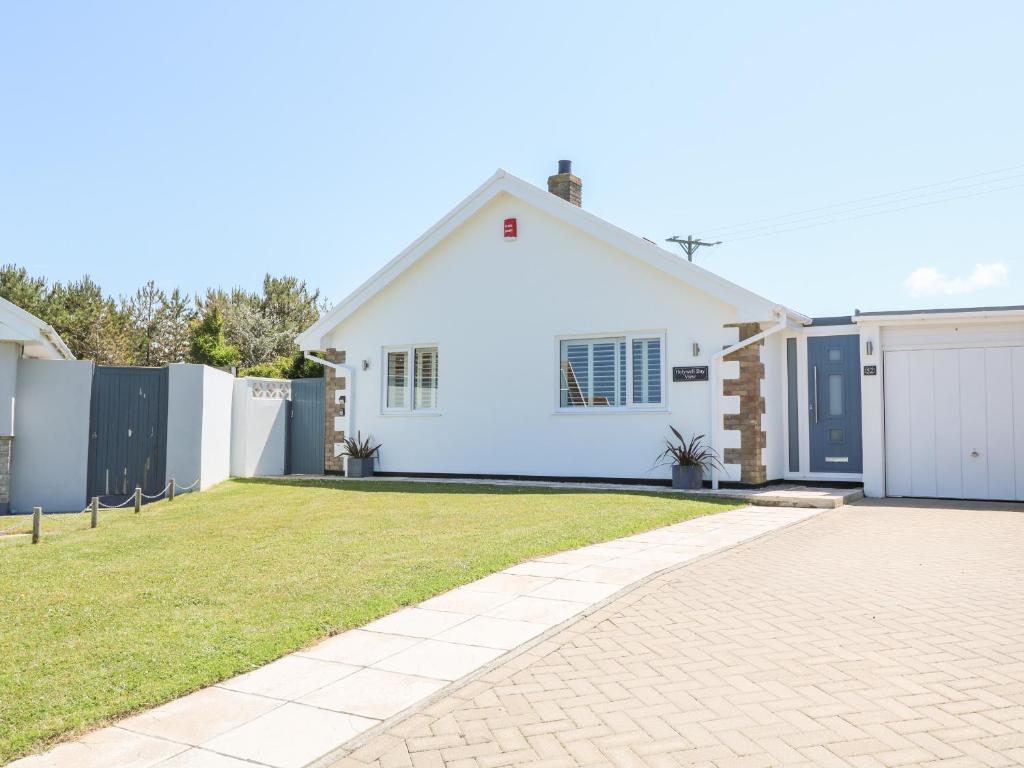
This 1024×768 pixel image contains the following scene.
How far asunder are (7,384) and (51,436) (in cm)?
108

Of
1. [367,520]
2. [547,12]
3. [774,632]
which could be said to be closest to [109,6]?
[547,12]

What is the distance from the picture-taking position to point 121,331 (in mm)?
44594

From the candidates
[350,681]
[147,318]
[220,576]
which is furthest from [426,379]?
[147,318]

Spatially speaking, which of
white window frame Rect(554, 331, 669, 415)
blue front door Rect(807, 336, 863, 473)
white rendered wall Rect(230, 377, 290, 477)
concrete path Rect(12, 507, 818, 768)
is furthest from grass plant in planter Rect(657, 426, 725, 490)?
white rendered wall Rect(230, 377, 290, 477)

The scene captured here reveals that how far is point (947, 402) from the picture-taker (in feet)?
41.1

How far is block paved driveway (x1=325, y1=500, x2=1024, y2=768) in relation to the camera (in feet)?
→ 11.2

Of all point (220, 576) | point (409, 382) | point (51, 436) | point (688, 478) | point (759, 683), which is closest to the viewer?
point (759, 683)

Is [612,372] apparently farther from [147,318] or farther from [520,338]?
[147,318]

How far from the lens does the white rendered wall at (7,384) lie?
1313 cm

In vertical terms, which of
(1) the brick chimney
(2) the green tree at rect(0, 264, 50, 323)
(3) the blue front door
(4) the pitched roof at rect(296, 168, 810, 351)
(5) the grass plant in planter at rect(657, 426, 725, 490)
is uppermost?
(2) the green tree at rect(0, 264, 50, 323)

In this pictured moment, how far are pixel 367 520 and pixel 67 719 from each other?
631cm

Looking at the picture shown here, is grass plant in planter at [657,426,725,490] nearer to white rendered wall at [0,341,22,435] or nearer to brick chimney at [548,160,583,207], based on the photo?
brick chimney at [548,160,583,207]

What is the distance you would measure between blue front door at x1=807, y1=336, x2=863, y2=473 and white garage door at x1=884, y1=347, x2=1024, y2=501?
888mm

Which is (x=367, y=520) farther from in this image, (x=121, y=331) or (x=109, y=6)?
(x=121, y=331)
